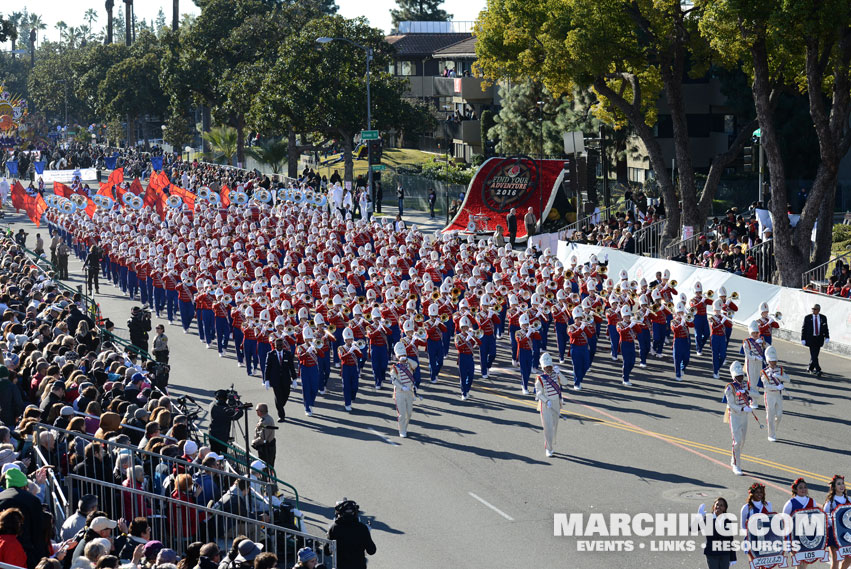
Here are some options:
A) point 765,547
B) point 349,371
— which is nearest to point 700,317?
point 349,371

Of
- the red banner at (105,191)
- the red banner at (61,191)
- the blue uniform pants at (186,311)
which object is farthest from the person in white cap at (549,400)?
the red banner at (61,191)

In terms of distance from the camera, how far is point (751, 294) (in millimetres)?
26891

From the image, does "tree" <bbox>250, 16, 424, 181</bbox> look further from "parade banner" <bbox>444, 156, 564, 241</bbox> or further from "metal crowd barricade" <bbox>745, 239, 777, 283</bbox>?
"metal crowd barricade" <bbox>745, 239, 777, 283</bbox>

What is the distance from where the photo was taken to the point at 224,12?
222 feet

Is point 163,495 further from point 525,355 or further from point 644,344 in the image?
point 644,344

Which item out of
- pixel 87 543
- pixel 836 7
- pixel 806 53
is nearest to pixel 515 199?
pixel 806 53

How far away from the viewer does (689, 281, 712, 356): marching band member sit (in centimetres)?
2336

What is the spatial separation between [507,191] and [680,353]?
24.1 metres

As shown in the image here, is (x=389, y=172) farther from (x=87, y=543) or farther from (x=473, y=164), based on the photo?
(x=87, y=543)

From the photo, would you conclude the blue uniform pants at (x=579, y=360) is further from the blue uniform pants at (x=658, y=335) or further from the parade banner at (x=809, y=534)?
the parade banner at (x=809, y=534)

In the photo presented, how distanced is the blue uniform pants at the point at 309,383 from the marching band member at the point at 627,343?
5.82 meters

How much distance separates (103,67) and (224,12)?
31.3 meters

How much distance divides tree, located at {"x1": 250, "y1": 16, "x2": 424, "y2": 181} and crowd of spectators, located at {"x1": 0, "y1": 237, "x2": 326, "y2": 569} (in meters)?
36.0

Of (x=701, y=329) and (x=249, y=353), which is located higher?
(x=701, y=329)
